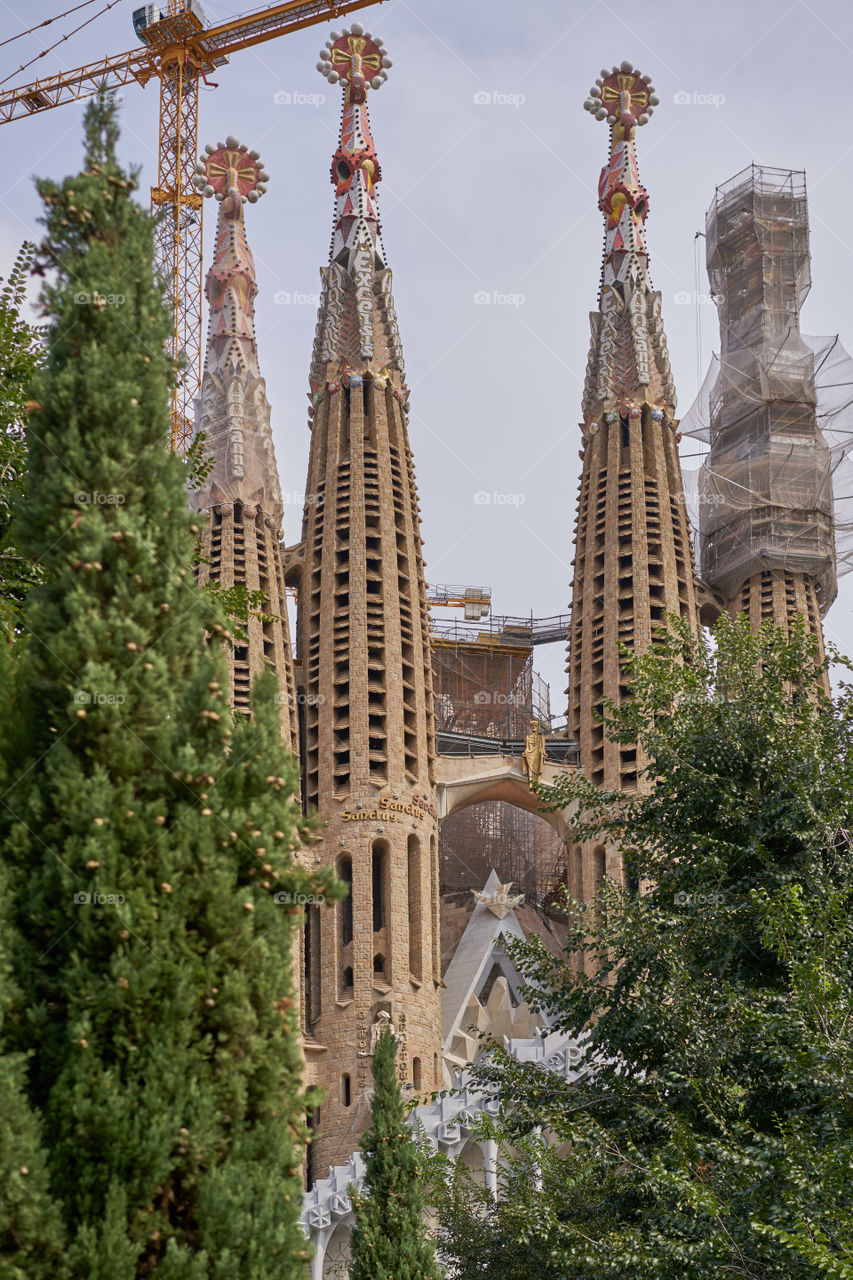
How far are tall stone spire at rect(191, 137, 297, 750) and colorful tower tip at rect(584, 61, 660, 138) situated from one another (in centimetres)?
1064

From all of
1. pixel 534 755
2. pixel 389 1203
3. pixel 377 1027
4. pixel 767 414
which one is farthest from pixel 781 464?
pixel 389 1203

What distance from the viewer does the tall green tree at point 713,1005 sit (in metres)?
11.3

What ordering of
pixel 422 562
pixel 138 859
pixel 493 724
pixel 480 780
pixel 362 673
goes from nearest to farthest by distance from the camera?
pixel 138 859, pixel 362 673, pixel 422 562, pixel 480 780, pixel 493 724

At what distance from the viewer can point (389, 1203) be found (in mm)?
14664

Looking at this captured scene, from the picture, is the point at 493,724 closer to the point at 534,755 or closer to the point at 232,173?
the point at 534,755

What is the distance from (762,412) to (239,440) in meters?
15.2

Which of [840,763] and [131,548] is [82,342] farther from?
[840,763]

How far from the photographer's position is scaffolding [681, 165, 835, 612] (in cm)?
5097

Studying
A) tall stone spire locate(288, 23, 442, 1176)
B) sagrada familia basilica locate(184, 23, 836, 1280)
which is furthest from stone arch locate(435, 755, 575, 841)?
tall stone spire locate(288, 23, 442, 1176)

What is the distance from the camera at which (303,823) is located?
790 cm

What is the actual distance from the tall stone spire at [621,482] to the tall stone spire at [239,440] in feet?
28.5

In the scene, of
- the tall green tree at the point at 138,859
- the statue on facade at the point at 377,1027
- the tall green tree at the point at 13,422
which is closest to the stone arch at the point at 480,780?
the statue on facade at the point at 377,1027

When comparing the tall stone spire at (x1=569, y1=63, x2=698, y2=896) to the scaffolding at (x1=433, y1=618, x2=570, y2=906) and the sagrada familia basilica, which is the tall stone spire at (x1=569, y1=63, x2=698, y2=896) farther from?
the scaffolding at (x1=433, y1=618, x2=570, y2=906)

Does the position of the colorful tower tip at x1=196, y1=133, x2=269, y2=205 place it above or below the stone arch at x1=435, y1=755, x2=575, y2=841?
above
